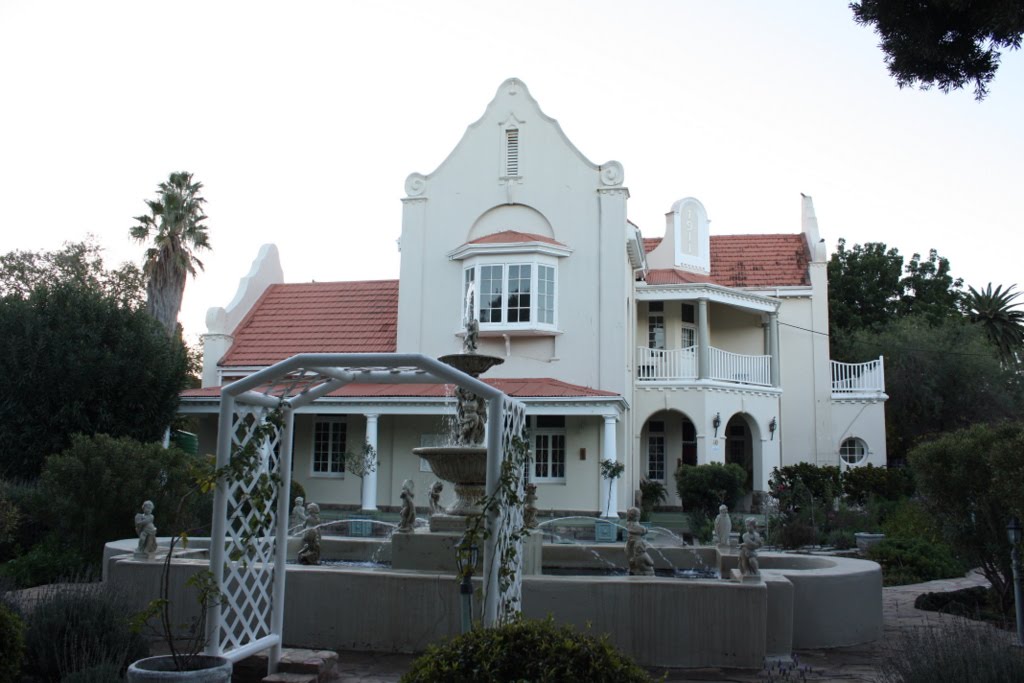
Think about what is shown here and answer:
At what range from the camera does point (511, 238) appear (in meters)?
24.2

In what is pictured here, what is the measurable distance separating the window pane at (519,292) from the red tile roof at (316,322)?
3.94 meters

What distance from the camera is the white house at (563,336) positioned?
79.0ft

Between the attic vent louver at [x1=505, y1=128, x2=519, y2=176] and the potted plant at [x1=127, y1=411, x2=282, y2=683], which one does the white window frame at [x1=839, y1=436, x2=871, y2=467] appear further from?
Answer: the potted plant at [x1=127, y1=411, x2=282, y2=683]

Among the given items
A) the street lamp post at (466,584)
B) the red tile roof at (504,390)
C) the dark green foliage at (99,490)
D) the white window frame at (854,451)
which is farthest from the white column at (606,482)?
the street lamp post at (466,584)

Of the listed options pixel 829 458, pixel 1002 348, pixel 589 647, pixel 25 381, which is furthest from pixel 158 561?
pixel 1002 348

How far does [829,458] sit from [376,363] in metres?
24.4

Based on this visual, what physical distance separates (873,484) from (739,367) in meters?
5.14

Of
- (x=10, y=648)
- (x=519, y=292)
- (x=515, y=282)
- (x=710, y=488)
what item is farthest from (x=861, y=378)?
(x=10, y=648)

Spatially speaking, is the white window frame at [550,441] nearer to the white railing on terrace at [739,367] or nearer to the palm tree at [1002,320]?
the white railing on terrace at [739,367]

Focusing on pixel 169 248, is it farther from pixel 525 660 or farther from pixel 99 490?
pixel 525 660

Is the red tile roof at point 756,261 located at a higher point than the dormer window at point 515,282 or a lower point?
higher

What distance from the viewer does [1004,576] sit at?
11461mm

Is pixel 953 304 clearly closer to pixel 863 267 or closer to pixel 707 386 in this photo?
pixel 863 267

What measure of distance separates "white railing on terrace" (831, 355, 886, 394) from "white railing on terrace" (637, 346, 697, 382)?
5.77m
